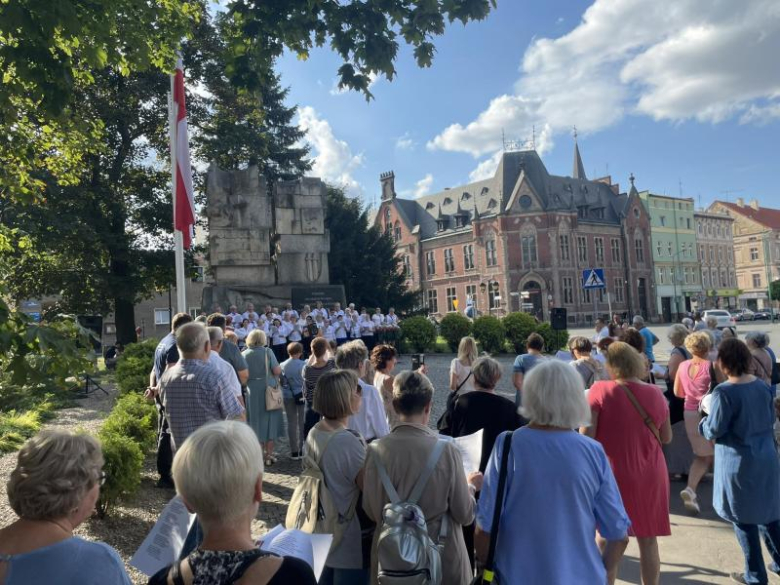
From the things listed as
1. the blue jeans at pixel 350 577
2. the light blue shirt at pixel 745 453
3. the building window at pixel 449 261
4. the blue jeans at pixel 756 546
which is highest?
the building window at pixel 449 261

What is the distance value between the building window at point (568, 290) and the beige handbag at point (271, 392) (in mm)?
49509

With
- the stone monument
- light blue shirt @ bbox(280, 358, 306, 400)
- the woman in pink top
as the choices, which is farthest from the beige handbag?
the stone monument

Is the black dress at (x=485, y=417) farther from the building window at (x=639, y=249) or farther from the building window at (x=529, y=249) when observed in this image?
the building window at (x=639, y=249)

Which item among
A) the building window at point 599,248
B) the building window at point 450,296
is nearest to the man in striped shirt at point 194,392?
the building window at point 450,296

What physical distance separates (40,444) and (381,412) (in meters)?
2.81

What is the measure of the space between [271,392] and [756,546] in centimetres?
545

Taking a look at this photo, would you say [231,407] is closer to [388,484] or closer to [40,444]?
[388,484]

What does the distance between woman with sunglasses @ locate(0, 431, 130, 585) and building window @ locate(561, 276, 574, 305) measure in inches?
2161

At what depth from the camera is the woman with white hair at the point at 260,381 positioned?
25.4ft

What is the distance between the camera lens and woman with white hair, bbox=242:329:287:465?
7738 millimetres

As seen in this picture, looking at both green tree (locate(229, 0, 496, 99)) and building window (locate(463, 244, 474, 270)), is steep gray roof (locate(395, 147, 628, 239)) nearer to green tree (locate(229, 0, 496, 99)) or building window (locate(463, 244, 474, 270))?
building window (locate(463, 244, 474, 270))

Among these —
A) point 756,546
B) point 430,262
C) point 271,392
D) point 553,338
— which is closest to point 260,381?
point 271,392

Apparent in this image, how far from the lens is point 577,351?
652 cm

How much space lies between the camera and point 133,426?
680cm
